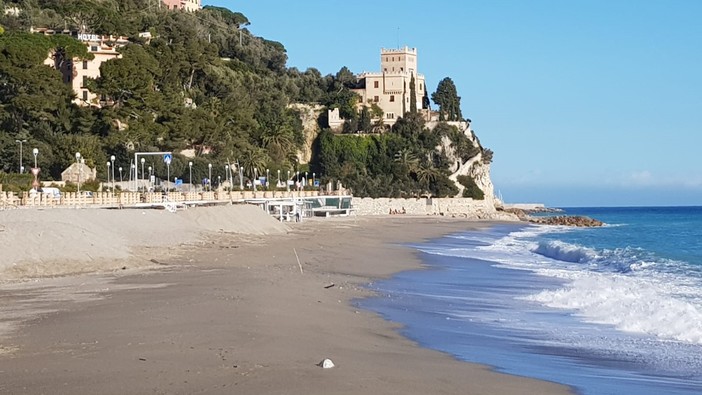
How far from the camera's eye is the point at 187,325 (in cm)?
1281

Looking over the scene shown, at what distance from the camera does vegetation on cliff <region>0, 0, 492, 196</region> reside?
6706cm

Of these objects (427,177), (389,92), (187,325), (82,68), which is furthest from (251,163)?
(187,325)

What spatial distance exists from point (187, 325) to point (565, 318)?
8475 millimetres

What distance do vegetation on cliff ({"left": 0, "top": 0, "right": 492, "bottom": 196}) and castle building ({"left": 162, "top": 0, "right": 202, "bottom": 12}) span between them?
3.42 metres

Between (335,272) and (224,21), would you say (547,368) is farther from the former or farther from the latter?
(224,21)

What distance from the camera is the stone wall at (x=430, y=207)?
93.5 meters

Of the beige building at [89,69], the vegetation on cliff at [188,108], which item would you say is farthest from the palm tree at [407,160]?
the beige building at [89,69]

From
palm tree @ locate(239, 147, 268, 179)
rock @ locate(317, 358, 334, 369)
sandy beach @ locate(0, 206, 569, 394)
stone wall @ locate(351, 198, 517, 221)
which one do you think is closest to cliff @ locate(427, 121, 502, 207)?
stone wall @ locate(351, 198, 517, 221)

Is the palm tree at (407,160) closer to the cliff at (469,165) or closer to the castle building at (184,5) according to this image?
the cliff at (469,165)

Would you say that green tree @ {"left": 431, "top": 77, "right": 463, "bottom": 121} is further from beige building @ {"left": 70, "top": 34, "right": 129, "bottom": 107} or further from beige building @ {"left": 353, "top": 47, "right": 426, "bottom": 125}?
beige building @ {"left": 70, "top": 34, "right": 129, "bottom": 107}

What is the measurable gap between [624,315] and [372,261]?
600 inches

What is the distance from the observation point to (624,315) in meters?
18.0

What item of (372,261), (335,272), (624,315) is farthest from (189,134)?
(624,315)

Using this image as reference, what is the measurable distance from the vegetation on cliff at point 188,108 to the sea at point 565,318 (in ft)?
131
